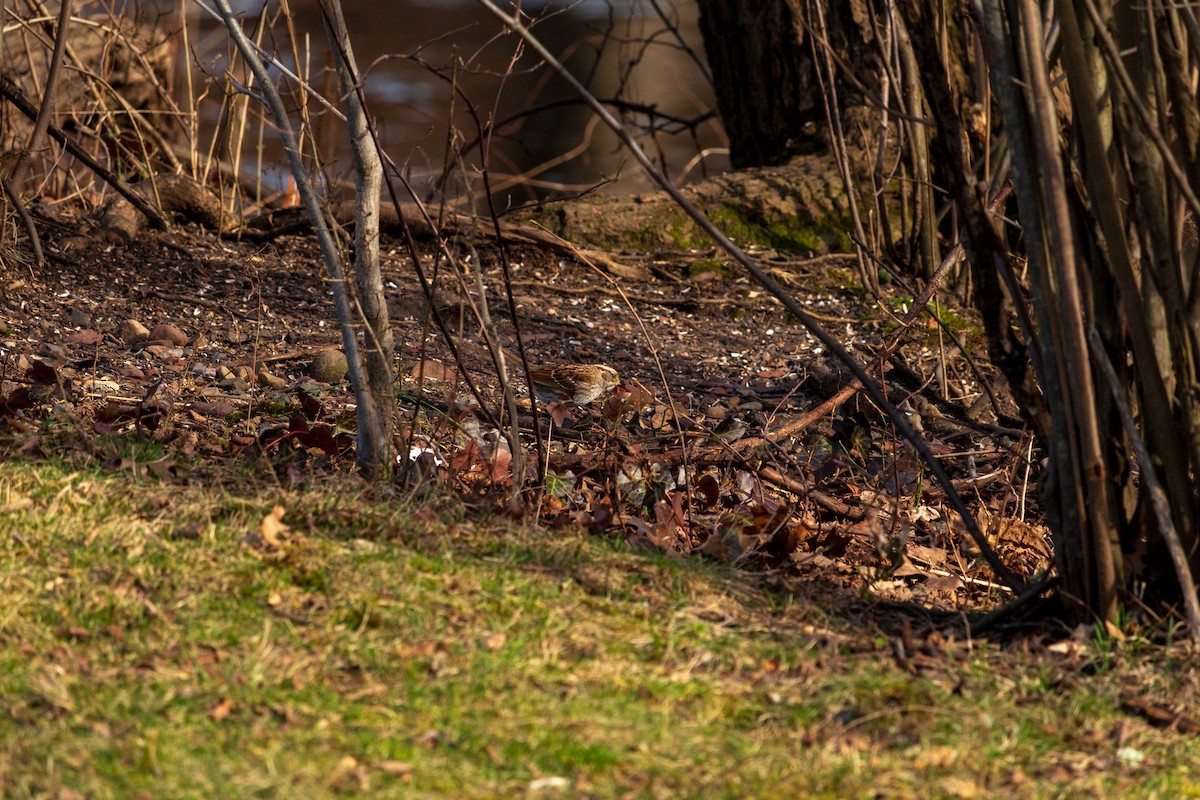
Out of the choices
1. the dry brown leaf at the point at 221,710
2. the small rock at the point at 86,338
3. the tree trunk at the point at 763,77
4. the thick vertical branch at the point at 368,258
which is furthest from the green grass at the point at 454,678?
the tree trunk at the point at 763,77

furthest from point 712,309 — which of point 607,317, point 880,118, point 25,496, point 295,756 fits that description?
point 295,756

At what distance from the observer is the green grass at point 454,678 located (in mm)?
1982

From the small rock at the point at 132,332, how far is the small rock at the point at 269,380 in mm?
520

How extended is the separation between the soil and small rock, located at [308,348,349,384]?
0.08 metres

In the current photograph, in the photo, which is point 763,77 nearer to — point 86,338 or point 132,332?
point 132,332

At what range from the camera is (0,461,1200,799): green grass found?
1.98m

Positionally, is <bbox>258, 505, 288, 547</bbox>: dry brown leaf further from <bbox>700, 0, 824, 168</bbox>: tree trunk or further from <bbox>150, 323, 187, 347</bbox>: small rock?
<bbox>700, 0, 824, 168</bbox>: tree trunk

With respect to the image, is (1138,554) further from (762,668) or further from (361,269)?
(361,269)

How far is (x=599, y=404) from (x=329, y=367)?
3.16 feet

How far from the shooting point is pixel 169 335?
14.6 ft

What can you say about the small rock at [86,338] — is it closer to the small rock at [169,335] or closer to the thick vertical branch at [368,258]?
the small rock at [169,335]

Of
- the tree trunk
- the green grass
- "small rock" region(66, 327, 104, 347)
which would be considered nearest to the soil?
"small rock" region(66, 327, 104, 347)

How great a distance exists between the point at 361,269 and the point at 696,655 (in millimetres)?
1298

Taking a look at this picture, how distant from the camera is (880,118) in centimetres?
565
